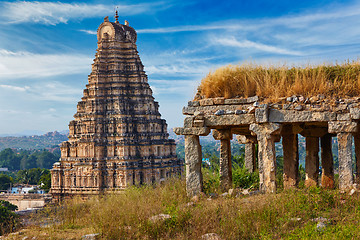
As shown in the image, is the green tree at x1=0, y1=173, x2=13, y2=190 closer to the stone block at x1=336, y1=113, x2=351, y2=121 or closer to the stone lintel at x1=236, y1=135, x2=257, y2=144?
the stone lintel at x1=236, y1=135, x2=257, y2=144

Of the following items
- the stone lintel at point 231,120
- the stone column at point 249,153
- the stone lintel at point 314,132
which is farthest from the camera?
the stone column at point 249,153

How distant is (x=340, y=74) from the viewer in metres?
11.1

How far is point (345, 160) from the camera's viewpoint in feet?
34.2

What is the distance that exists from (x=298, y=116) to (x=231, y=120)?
69.0 inches

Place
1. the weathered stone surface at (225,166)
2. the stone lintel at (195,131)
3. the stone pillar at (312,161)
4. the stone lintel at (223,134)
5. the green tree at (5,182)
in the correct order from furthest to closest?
1. the green tree at (5,182)
2. the stone lintel at (223,134)
3. the weathered stone surface at (225,166)
4. the stone pillar at (312,161)
5. the stone lintel at (195,131)

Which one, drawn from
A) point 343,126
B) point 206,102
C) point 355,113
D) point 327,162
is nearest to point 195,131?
point 206,102

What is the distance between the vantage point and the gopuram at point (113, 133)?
4075 cm

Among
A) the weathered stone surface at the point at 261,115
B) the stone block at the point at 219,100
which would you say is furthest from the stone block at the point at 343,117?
the stone block at the point at 219,100

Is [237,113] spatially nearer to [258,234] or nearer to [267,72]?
[267,72]

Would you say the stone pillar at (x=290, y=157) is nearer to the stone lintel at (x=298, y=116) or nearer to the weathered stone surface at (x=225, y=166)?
the weathered stone surface at (x=225, y=166)

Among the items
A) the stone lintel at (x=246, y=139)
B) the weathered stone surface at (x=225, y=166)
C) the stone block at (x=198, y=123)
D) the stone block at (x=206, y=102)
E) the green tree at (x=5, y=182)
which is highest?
the stone block at (x=206, y=102)

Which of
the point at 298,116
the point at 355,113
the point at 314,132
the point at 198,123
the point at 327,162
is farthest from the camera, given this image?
the point at 327,162

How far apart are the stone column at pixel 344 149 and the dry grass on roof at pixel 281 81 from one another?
860mm

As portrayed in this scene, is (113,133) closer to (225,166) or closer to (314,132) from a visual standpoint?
(225,166)
